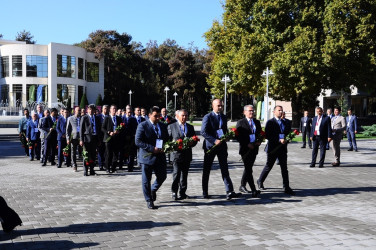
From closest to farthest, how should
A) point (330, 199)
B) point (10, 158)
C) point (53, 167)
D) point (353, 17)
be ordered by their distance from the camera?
point (330, 199), point (53, 167), point (10, 158), point (353, 17)

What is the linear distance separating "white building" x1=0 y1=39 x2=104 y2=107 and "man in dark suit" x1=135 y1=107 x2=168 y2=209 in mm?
51143

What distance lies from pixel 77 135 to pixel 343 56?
69.4 feet

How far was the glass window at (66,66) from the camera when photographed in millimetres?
56438

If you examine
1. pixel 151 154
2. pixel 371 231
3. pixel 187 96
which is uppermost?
pixel 187 96

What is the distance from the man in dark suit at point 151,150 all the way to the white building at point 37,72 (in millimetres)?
51143

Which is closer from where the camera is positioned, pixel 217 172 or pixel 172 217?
pixel 172 217

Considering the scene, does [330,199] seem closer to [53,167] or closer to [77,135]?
[77,135]

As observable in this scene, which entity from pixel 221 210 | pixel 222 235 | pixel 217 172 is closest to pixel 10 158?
pixel 217 172

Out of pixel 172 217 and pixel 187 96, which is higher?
pixel 187 96

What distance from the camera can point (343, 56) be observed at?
26422 millimetres

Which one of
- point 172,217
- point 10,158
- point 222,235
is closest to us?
point 222,235

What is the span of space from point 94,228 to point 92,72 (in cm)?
5938

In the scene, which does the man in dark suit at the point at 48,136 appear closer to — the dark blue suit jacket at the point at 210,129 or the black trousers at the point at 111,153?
the black trousers at the point at 111,153

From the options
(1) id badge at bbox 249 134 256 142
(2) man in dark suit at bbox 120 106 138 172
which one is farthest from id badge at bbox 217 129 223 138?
(2) man in dark suit at bbox 120 106 138 172
